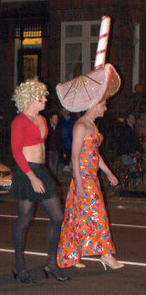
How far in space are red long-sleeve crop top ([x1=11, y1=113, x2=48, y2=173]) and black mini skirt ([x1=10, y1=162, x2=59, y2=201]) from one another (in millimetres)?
188

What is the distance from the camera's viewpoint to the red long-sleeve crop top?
553 cm

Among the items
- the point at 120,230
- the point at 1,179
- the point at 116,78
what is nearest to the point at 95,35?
the point at 1,179

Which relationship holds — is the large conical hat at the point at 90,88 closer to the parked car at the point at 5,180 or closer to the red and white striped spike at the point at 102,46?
the parked car at the point at 5,180

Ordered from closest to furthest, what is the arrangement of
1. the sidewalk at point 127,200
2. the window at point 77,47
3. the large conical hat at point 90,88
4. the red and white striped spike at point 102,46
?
the large conical hat at point 90,88, the sidewalk at point 127,200, the red and white striped spike at point 102,46, the window at point 77,47

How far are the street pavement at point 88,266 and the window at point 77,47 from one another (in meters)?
12.6

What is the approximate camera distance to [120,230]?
28.6 ft

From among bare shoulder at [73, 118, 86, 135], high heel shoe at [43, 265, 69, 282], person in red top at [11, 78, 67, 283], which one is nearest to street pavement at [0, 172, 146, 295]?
high heel shoe at [43, 265, 69, 282]

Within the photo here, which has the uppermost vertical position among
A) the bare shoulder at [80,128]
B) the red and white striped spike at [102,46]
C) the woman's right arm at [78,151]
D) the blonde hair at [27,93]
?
the red and white striped spike at [102,46]

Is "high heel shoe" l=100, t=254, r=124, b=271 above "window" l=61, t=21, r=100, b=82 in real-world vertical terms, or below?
below

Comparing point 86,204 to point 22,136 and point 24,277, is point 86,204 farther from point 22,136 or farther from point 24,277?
point 22,136

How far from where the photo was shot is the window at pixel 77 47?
21.9 metres

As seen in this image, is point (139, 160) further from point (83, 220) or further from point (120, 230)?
point (83, 220)

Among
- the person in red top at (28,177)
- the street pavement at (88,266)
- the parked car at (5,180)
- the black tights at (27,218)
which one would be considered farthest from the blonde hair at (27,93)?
the parked car at (5,180)

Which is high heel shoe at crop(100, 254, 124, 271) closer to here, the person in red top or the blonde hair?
the person in red top
